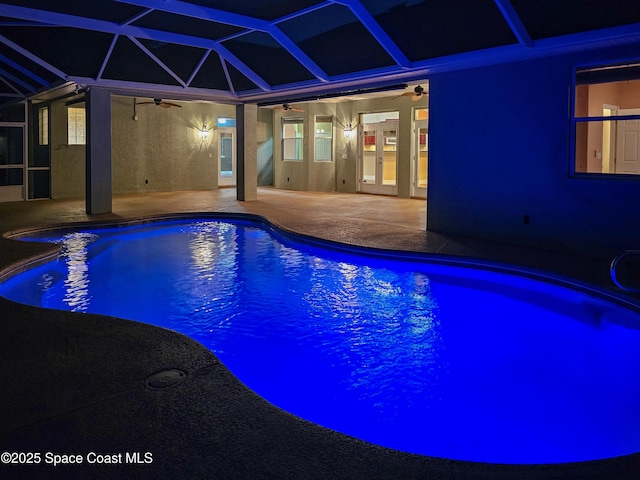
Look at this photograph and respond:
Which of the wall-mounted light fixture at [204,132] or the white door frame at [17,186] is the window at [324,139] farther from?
the white door frame at [17,186]

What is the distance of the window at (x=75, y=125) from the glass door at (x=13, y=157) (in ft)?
4.17

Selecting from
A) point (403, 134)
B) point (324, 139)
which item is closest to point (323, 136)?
point (324, 139)

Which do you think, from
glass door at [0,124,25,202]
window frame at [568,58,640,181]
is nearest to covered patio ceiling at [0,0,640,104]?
window frame at [568,58,640,181]

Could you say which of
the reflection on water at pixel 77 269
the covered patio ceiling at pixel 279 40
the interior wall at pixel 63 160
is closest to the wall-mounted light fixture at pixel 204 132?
the interior wall at pixel 63 160

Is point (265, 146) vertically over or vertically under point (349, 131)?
under

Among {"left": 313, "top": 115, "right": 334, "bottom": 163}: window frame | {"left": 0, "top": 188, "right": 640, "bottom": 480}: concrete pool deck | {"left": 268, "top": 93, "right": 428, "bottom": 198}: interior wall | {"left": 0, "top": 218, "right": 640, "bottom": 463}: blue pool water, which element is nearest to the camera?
{"left": 0, "top": 188, "right": 640, "bottom": 480}: concrete pool deck

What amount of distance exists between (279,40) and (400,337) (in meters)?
6.69

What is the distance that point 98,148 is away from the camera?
11.9m

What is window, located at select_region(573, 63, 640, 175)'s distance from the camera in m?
10.7

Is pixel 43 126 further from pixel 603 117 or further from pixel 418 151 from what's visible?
pixel 603 117

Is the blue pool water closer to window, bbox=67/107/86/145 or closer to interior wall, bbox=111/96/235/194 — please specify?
window, bbox=67/107/86/145

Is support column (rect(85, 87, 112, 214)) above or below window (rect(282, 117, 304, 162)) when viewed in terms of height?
below

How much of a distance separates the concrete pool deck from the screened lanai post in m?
10.7

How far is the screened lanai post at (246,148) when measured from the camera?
1485 cm
